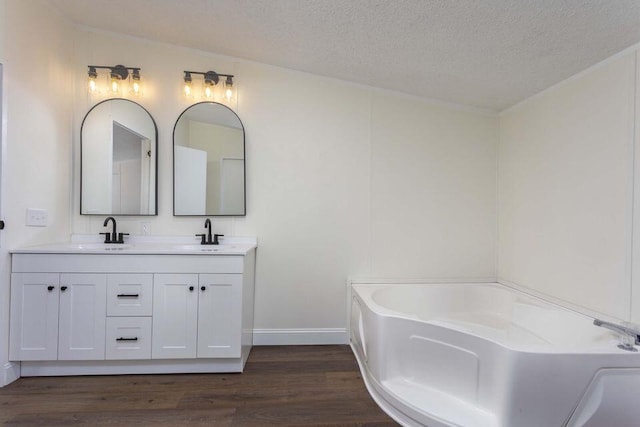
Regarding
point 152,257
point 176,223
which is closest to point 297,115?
point 176,223

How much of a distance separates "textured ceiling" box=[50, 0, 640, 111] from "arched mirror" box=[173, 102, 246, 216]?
63cm

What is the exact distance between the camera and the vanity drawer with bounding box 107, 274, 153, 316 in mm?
1884

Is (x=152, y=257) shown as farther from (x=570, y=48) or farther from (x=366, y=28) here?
(x=570, y=48)

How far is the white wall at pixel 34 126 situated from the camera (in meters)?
1.78

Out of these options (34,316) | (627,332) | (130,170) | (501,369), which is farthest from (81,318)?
(627,332)

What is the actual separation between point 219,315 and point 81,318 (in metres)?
0.90

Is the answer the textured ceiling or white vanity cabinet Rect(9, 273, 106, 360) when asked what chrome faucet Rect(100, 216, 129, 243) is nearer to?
white vanity cabinet Rect(9, 273, 106, 360)

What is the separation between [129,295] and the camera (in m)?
1.89

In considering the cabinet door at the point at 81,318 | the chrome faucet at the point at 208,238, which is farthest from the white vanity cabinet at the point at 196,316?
the chrome faucet at the point at 208,238

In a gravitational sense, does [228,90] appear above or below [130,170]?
above

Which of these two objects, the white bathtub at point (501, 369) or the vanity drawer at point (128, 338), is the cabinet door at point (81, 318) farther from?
the white bathtub at point (501, 369)

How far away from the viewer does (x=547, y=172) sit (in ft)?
6.79

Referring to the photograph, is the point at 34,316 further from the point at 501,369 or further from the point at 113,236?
the point at 501,369

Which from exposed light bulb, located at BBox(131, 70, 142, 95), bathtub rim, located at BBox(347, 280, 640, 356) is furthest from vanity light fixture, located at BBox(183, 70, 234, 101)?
bathtub rim, located at BBox(347, 280, 640, 356)
